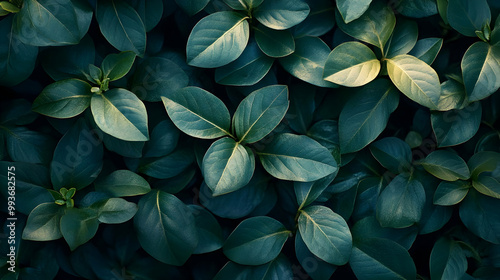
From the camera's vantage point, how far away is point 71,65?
1.15 m

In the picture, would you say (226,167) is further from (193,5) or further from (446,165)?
(446,165)

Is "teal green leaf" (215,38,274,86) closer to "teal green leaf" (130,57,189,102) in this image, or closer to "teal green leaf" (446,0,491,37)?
"teal green leaf" (130,57,189,102)

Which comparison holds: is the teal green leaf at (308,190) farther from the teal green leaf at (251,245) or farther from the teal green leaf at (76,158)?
the teal green leaf at (76,158)

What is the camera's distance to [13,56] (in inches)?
43.3

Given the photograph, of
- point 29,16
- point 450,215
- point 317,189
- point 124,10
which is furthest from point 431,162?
point 29,16

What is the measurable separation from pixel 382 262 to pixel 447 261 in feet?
0.58

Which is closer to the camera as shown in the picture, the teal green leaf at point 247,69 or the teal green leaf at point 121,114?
the teal green leaf at point 121,114

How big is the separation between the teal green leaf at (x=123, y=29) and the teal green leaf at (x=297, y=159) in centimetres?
41

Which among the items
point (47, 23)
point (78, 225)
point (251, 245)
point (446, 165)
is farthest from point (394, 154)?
point (47, 23)

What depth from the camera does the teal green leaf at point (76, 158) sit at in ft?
3.73

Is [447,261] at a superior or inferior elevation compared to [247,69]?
inferior

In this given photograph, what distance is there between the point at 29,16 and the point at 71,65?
15 cm

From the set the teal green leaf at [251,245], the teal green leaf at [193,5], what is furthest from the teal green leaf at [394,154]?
the teal green leaf at [193,5]

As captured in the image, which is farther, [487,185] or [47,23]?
[487,185]
